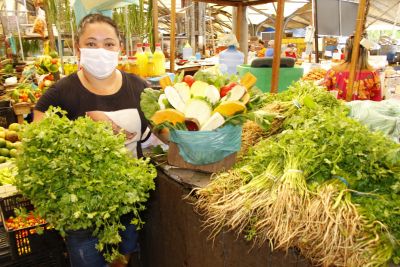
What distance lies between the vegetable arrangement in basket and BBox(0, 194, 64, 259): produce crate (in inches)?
43.5

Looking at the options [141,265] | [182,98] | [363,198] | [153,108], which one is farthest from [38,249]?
[363,198]

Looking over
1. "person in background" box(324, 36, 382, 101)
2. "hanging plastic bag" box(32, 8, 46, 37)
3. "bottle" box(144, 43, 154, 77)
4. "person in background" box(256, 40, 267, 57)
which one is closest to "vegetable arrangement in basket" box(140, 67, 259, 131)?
"bottle" box(144, 43, 154, 77)

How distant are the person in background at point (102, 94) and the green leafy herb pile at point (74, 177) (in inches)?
22.7

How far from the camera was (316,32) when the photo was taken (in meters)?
6.16

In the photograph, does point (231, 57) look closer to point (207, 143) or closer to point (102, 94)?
point (102, 94)

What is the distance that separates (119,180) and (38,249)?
1135mm

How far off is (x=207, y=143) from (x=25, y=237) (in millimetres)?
1434

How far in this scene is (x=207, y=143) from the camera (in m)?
1.72

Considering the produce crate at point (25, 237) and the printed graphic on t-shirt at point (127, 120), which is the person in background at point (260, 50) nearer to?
the printed graphic on t-shirt at point (127, 120)

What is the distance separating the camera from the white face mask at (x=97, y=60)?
2217 mm

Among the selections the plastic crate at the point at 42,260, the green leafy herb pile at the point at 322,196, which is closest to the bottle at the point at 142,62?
the plastic crate at the point at 42,260

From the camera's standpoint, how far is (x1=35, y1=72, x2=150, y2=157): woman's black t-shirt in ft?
A: 7.18

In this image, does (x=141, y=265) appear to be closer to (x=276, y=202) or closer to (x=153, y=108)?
(x=153, y=108)

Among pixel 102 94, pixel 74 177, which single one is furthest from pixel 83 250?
pixel 102 94
